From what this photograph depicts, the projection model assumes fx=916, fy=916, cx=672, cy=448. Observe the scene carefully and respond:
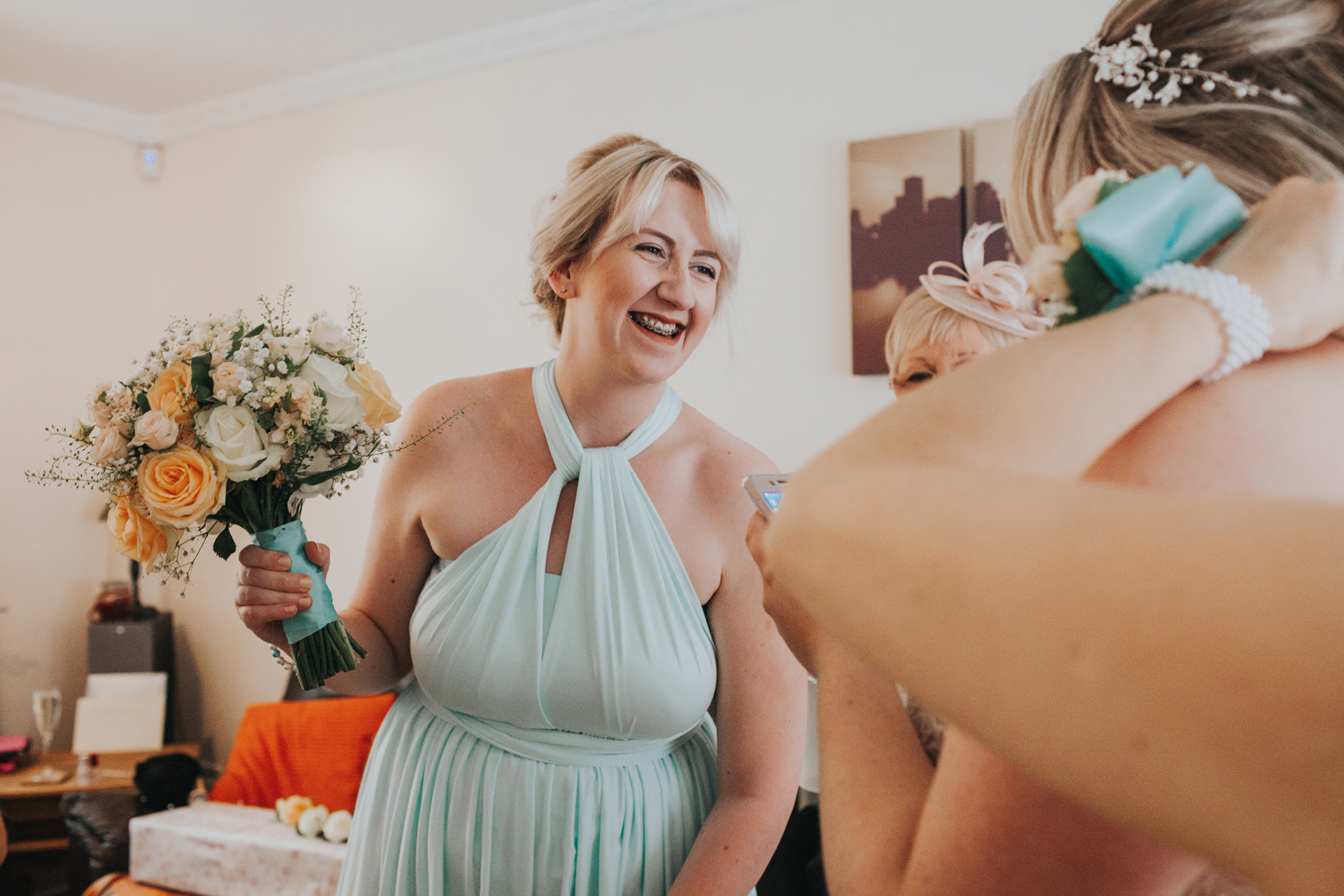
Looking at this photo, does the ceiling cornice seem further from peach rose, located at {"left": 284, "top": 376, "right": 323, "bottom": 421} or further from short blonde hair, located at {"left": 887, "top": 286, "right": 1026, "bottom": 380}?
peach rose, located at {"left": 284, "top": 376, "right": 323, "bottom": 421}

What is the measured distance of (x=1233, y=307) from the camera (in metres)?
0.46

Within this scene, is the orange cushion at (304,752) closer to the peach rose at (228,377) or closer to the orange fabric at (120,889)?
the orange fabric at (120,889)

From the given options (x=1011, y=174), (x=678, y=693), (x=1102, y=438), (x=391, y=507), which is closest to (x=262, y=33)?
(x=391, y=507)

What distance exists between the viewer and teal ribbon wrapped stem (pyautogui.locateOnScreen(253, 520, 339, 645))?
1.39 m

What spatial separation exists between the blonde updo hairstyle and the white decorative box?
334 cm

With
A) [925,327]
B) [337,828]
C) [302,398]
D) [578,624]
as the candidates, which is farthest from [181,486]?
[337,828]

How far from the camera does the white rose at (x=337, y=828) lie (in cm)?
339

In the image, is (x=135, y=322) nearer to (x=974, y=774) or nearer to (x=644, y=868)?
(x=644, y=868)

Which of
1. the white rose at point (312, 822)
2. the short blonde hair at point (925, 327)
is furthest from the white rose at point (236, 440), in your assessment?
the white rose at point (312, 822)

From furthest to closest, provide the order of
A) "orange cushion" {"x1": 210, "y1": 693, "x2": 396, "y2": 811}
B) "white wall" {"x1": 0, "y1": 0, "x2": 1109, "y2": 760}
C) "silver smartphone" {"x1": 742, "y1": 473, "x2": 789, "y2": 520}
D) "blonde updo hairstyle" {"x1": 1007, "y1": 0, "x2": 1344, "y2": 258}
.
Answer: "orange cushion" {"x1": 210, "y1": 693, "x2": 396, "y2": 811}, "white wall" {"x1": 0, "y1": 0, "x2": 1109, "y2": 760}, "silver smartphone" {"x1": 742, "y1": 473, "x2": 789, "y2": 520}, "blonde updo hairstyle" {"x1": 1007, "y1": 0, "x2": 1344, "y2": 258}

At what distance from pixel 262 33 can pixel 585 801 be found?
4212 millimetres

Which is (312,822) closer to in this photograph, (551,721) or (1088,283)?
(551,721)

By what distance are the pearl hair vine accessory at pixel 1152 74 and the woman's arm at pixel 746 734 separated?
0.99 metres

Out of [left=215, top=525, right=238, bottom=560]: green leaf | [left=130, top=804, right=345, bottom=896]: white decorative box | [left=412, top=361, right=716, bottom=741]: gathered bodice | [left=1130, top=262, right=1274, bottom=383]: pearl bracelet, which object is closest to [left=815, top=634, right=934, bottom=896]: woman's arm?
[left=1130, top=262, right=1274, bottom=383]: pearl bracelet
